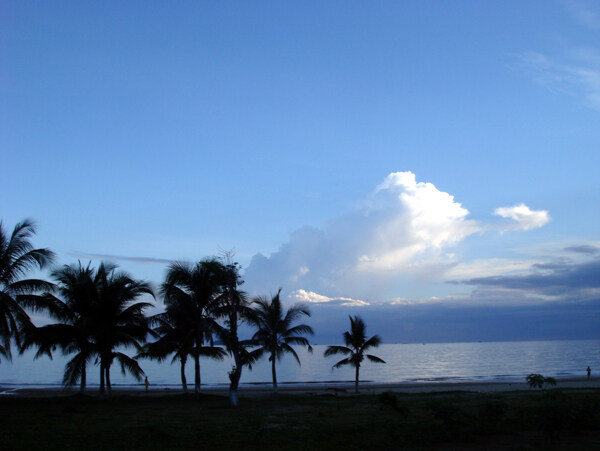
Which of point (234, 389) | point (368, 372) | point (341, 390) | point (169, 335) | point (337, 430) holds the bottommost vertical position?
point (368, 372)

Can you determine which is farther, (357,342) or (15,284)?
(357,342)

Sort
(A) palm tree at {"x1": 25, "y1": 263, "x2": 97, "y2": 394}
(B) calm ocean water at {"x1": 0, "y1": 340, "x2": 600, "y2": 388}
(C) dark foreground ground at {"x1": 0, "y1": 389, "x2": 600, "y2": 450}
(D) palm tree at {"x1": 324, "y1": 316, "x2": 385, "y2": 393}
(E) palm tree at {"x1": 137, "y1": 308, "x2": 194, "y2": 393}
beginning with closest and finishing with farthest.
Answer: (C) dark foreground ground at {"x1": 0, "y1": 389, "x2": 600, "y2": 450} → (A) palm tree at {"x1": 25, "y1": 263, "x2": 97, "y2": 394} → (E) palm tree at {"x1": 137, "y1": 308, "x2": 194, "y2": 393} → (D) palm tree at {"x1": 324, "y1": 316, "x2": 385, "y2": 393} → (B) calm ocean water at {"x1": 0, "y1": 340, "x2": 600, "y2": 388}

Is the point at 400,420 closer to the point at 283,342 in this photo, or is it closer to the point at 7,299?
the point at 7,299

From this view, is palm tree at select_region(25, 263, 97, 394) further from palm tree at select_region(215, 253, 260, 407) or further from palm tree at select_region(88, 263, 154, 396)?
palm tree at select_region(215, 253, 260, 407)

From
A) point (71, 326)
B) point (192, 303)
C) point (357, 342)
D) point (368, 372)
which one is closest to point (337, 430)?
point (192, 303)

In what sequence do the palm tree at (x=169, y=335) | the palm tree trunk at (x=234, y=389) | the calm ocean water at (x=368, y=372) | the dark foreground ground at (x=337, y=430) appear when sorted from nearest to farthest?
the dark foreground ground at (x=337, y=430)
the palm tree trunk at (x=234, y=389)
the palm tree at (x=169, y=335)
the calm ocean water at (x=368, y=372)

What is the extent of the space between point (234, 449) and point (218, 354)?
17836mm

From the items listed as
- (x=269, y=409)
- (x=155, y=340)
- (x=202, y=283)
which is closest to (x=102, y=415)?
(x=269, y=409)

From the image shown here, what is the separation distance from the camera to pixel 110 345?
26.1 meters

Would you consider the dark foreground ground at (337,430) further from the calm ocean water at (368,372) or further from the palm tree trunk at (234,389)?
the calm ocean water at (368,372)

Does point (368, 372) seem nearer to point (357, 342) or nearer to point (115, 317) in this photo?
point (357, 342)

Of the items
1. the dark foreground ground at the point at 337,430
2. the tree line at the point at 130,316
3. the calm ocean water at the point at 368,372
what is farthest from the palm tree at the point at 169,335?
the calm ocean water at the point at 368,372

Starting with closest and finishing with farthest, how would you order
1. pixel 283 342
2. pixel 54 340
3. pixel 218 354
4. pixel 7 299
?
pixel 7 299, pixel 54 340, pixel 218 354, pixel 283 342

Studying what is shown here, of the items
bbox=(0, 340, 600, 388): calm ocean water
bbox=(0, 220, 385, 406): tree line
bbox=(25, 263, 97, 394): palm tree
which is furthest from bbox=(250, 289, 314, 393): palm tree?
bbox=(0, 340, 600, 388): calm ocean water
